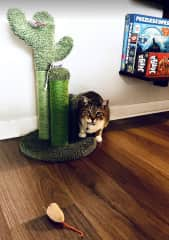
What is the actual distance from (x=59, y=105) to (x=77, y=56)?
0.41 meters

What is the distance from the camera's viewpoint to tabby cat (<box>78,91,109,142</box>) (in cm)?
122

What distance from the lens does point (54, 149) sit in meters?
1.15

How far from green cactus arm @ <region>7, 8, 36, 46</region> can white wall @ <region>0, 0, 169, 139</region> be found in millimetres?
158

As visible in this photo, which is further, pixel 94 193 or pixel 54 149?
pixel 54 149

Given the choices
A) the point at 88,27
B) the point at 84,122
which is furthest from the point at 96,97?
the point at 88,27

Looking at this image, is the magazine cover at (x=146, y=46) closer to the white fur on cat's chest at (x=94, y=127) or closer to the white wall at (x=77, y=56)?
the white wall at (x=77, y=56)

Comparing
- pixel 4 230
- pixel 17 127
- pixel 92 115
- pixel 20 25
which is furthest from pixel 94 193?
pixel 20 25

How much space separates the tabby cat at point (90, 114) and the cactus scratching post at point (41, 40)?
0.20m

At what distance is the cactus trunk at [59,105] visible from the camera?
1072 millimetres

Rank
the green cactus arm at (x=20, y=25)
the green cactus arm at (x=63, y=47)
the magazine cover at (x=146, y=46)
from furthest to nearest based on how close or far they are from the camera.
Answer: the magazine cover at (x=146, y=46)
the green cactus arm at (x=63, y=47)
the green cactus arm at (x=20, y=25)

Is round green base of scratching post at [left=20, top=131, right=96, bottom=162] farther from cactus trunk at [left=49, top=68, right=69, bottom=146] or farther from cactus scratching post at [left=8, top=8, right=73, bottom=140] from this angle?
cactus scratching post at [left=8, top=8, right=73, bottom=140]

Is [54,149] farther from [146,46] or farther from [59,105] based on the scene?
[146,46]

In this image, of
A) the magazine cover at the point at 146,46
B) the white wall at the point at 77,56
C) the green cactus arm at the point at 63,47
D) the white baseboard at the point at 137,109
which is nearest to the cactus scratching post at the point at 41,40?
the green cactus arm at the point at 63,47

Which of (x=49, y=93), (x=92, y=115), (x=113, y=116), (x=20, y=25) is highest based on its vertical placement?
(x=20, y=25)
